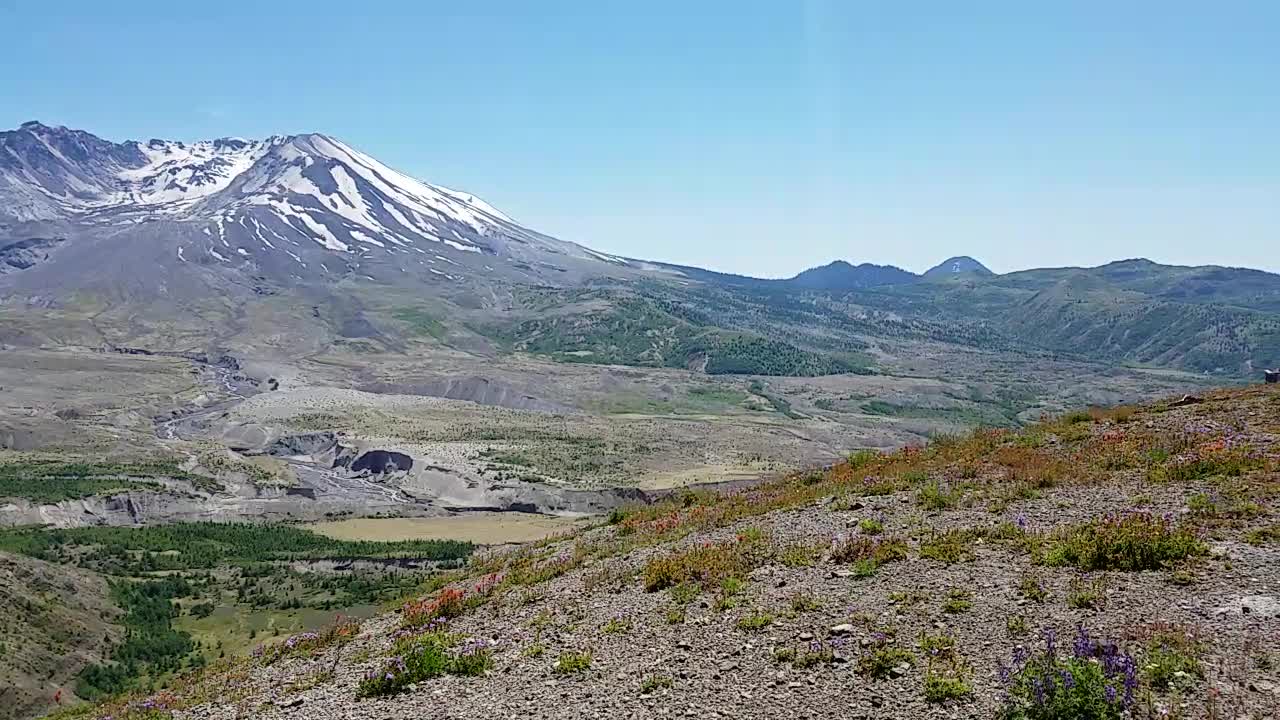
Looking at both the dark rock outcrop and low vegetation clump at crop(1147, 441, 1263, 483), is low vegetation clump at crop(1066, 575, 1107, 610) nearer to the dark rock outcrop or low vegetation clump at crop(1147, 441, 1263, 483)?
low vegetation clump at crop(1147, 441, 1263, 483)

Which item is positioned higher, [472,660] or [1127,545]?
[1127,545]

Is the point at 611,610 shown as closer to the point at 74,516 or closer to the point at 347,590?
the point at 347,590

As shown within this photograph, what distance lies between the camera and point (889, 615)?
8.95 m

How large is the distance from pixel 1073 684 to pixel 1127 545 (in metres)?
3.69

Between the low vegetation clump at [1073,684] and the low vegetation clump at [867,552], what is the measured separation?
313cm

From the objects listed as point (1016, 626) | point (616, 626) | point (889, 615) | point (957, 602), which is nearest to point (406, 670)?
point (616, 626)

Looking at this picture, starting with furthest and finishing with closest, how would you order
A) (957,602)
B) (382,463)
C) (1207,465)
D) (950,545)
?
(382,463) < (1207,465) < (950,545) < (957,602)

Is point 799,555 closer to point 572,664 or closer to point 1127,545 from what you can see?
point 572,664

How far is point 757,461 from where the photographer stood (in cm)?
9025

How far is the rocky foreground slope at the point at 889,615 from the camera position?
23.8 feet

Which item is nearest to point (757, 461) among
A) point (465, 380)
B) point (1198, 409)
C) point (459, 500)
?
point (459, 500)

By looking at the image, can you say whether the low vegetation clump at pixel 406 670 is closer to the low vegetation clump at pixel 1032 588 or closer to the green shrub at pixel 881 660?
the green shrub at pixel 881 660

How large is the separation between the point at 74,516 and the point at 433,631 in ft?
201

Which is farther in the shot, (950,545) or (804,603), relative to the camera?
(950,545)
